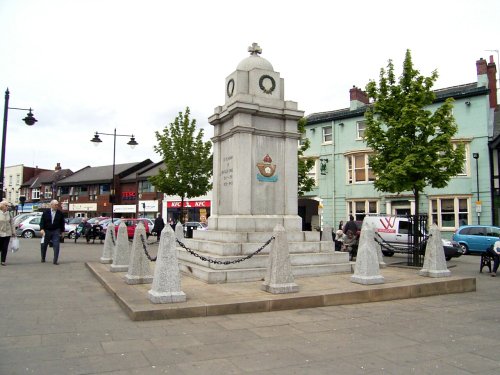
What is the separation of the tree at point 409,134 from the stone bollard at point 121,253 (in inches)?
406

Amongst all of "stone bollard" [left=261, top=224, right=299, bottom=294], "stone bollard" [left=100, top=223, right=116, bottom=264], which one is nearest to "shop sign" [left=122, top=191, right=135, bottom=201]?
"stone bollard" [left=100, top=223, right=116, bottom=264]

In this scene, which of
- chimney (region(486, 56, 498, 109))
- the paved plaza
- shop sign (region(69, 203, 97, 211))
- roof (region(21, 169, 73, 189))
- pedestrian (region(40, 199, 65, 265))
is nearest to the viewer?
the paved plaza

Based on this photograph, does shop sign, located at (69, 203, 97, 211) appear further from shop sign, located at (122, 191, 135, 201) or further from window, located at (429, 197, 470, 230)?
window, located at (429, 197, 470, 230)

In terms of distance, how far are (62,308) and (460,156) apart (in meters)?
15.0

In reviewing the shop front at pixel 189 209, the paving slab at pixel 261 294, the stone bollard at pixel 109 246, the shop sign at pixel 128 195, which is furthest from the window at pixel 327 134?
the shop sign at pixel 128 195

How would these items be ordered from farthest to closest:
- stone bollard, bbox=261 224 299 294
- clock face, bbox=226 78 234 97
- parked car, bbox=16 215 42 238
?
parked car, bbox=16 215 42 238
clock face, bbox=226 78 234 97
stone bollard, bbox=261 224 299 294

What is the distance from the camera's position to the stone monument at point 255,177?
1035cm

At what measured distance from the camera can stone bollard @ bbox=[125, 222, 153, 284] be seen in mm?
8945

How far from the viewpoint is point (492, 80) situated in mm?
31266

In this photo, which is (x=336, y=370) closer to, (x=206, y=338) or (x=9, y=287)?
(x=206, y=338)

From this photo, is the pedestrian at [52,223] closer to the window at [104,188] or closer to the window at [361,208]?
the window at [361,208]

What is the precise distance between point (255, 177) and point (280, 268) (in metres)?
3.51

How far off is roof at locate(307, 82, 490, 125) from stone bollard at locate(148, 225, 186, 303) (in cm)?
2101

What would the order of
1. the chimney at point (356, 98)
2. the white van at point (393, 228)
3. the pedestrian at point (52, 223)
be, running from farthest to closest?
the chimney at point (356, 98) < the white van at point (393, 228) < the pedestrian at point (52, 223)
